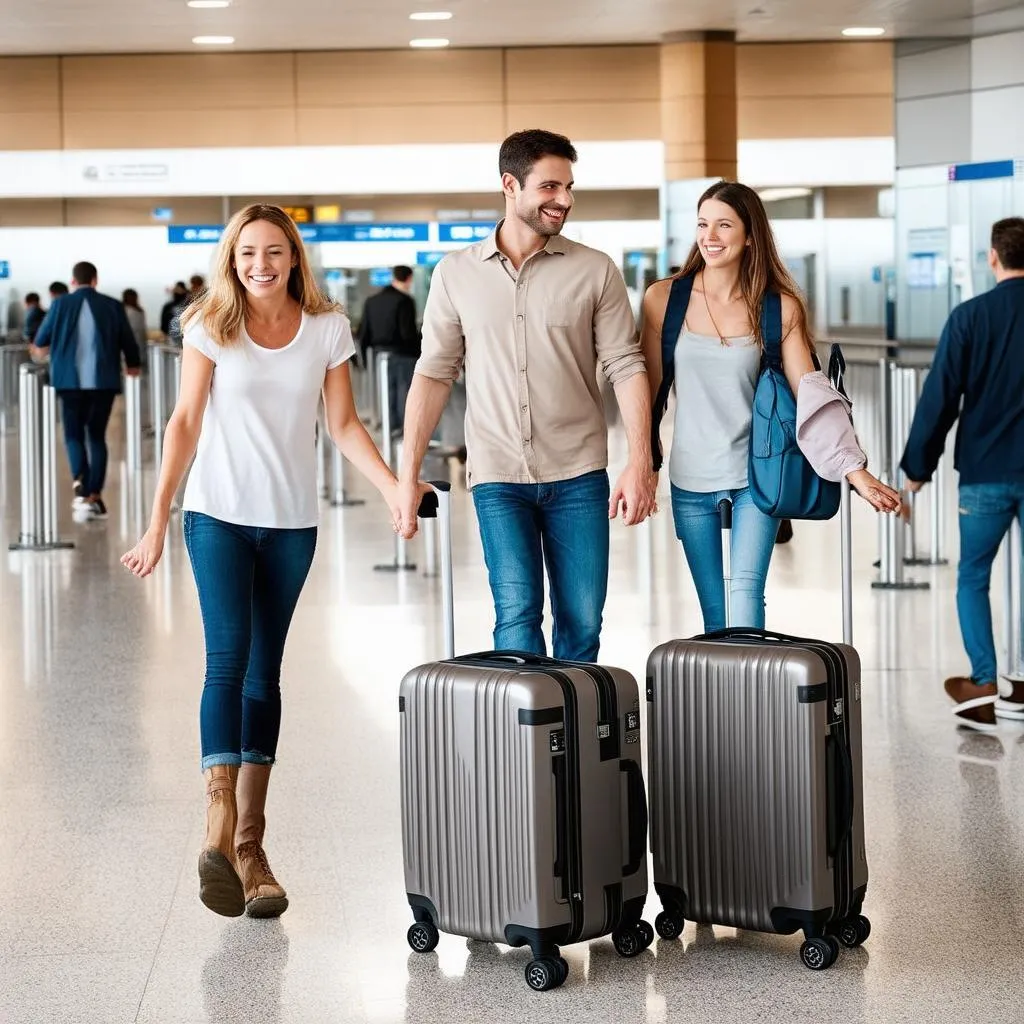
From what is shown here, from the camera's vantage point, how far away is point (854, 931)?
3.93m

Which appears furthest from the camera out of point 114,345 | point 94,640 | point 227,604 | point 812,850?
point 114,345

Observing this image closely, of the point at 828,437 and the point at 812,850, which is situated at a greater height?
the point at 828,437

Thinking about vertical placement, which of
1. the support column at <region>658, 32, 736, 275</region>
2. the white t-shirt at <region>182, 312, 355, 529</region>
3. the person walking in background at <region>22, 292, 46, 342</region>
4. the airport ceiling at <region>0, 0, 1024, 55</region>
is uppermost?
the airport ceiling at <region>0, 0, 1024, 55</region>

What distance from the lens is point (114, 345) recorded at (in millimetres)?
13203

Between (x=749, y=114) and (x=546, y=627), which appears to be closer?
(x=546, y=627)

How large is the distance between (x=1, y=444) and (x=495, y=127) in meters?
8.50

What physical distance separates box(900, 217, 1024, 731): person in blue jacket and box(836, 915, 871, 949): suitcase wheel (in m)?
2.30

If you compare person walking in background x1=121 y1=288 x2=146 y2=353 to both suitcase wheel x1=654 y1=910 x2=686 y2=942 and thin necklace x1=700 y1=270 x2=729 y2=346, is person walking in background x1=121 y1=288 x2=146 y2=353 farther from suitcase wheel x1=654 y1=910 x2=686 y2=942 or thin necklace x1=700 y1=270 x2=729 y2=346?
suitcase wheel x1=654 y1=910 x2=686 y2=942

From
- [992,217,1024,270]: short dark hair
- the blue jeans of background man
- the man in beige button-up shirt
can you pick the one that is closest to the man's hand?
the man in beige button-up shirt

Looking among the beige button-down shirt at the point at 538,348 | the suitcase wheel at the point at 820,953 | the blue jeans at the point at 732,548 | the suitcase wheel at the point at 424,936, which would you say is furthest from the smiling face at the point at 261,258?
the suitcase wheel at the point at 820,953

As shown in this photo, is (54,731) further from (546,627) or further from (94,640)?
(546,627)

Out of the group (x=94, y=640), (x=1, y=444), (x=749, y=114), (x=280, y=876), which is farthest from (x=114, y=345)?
(x=749, y=114)

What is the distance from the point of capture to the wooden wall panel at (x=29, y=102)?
23562 mm

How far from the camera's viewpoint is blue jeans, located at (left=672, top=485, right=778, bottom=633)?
4.47 m
